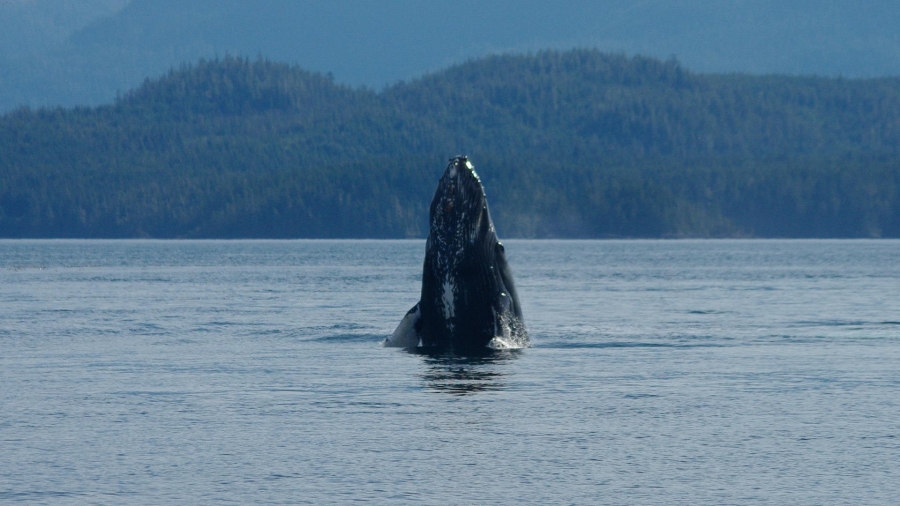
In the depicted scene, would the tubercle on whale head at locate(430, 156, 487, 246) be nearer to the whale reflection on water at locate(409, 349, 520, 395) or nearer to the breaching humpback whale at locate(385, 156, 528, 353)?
the breaching humpback whale at locate(385, 156, 528, 353)

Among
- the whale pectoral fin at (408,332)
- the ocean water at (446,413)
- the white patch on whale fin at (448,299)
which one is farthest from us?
the whale pectoral fin at (408,332)

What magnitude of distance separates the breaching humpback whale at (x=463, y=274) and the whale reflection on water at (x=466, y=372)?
46cm

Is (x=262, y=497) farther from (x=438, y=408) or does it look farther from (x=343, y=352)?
(x=343, y=352)

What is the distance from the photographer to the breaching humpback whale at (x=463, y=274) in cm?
2703

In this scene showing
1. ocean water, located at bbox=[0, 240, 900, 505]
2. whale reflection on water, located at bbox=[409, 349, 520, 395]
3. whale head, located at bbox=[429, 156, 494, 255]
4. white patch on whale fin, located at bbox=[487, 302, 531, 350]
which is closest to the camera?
ocean water, located at bbox=[0, 240, 900, 505]

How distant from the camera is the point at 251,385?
2408cm

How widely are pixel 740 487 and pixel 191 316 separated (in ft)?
95.9

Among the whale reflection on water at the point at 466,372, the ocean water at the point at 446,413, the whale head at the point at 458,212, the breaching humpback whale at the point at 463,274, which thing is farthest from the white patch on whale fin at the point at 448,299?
the ocean water at the point at 446,413

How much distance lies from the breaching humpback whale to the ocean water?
2.22ft

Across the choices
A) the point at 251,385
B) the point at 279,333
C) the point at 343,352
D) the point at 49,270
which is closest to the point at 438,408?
the point at 251,385

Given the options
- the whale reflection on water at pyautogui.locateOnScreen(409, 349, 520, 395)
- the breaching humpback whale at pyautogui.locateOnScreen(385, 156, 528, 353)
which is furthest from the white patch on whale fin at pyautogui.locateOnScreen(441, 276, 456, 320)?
the whale reflection on water at pyautogui.locateOnScreen(409, 349, 520, 395)

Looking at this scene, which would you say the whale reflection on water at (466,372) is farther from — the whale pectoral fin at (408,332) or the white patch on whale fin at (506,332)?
the whale pectoral fin at (408,332)

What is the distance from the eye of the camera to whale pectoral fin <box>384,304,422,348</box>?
93.5 ft

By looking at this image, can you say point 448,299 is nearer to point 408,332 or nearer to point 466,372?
point 408,332
